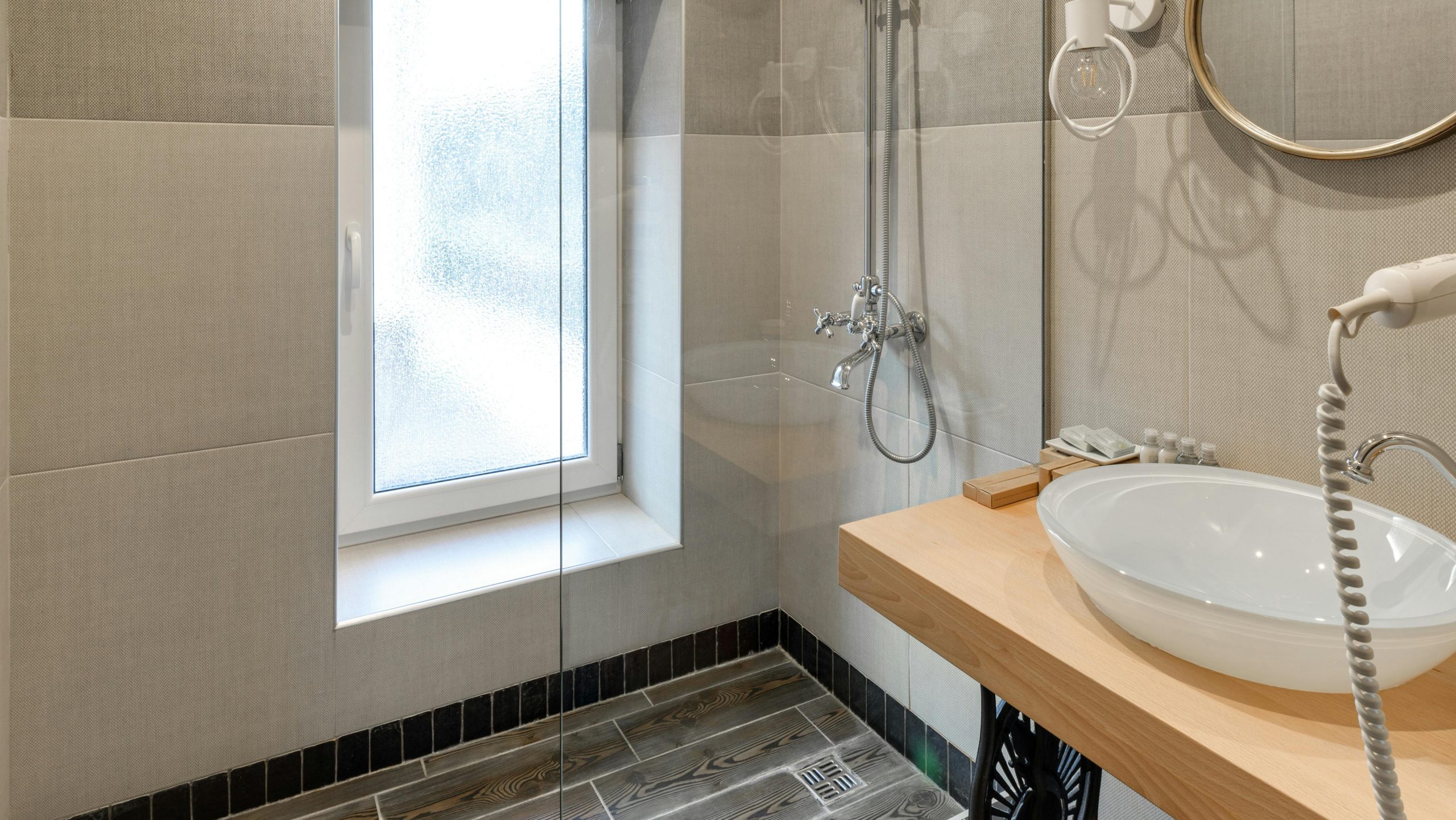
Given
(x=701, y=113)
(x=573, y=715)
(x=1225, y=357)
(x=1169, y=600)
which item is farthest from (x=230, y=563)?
(x=1225, y=357)

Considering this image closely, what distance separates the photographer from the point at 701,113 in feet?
4.17

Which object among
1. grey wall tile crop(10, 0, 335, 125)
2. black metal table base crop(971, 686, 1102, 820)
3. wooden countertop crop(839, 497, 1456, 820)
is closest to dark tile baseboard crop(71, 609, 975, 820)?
black metal table base crop(971, 686, 1102, 820)

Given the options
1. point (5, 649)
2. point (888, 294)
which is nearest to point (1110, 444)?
point (888, 294)

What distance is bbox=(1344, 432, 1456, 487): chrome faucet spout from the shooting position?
738 millimetres

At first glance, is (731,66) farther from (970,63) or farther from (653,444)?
(653,444)

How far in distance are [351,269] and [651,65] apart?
3.39 feet

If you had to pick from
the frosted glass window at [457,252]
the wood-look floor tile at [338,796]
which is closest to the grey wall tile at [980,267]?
the frosted glass window at [457,252]

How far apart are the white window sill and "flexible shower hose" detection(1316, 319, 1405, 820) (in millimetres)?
1308

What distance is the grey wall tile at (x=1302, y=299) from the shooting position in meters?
0.95

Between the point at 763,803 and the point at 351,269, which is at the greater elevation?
the point at 351,269

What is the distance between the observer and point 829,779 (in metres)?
1.56

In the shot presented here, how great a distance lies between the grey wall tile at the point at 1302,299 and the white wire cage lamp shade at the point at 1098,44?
0.41 feet

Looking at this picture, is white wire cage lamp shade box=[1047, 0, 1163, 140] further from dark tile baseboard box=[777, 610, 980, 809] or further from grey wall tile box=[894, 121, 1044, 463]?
dark tile baseboard box=[777, 610, 980, 809]

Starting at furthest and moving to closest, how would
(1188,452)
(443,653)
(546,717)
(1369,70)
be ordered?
1. (546,717)
2. (443,653)
3. (1188,452)
4. (1369,70)
